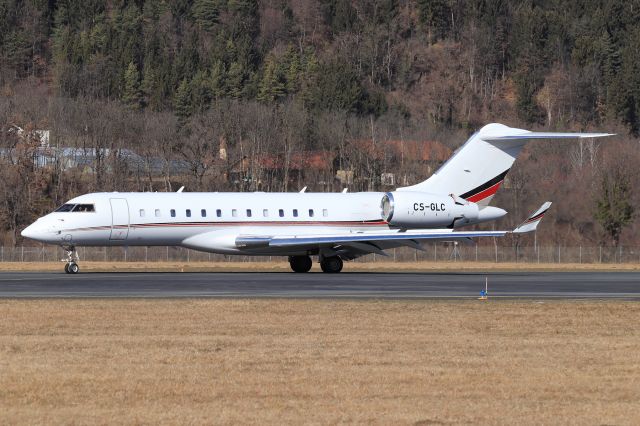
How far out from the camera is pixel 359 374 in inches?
681

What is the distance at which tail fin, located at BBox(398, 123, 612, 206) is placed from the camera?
49.9 m

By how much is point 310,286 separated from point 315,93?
106107mm

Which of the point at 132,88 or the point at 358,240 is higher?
the point at 132,88

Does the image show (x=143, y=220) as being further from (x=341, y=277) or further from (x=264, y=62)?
(x=264, y=62)

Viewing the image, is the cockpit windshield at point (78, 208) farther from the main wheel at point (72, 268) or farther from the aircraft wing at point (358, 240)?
the aircraft wing at point (358, 240)

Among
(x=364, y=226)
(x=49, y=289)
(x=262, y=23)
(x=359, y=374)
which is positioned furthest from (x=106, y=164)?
(x=262, y=23)

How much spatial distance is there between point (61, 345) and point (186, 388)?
495 cm

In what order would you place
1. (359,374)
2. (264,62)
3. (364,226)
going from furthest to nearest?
(264,62) → (364,226) → (359,374)

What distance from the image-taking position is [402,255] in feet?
221

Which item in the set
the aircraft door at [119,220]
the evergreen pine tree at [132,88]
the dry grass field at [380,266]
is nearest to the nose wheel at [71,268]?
the aircraft door at [119,220]

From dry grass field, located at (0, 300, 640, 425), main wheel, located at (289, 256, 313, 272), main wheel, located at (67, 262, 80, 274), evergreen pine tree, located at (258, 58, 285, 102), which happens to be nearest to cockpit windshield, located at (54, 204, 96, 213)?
main wheel, located at (67, 262, 80, 274)

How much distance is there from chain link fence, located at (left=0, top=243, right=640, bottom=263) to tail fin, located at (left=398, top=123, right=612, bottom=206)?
15.5 metres

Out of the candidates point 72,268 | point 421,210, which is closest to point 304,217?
point 421,210

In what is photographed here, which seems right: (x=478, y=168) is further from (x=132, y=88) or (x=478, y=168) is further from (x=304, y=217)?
(x=132, y=88)
